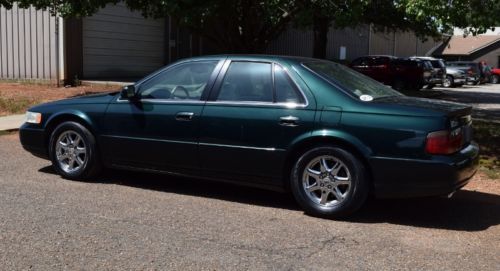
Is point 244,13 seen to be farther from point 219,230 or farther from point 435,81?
point 435,81

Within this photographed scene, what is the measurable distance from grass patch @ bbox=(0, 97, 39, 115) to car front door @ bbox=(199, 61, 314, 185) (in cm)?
904

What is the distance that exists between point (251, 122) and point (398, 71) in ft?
70.6

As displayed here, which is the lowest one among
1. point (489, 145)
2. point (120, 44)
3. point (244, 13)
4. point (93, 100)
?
point (489, 145)

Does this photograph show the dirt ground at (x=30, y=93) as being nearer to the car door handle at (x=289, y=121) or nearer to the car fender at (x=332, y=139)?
the car door handle at (x=289, y=121)

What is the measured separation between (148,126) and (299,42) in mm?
27307

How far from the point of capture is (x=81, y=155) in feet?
23.2

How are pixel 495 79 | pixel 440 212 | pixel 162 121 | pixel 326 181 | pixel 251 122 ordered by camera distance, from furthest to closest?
pixel 495 79 → pixel 162 121 → pixel 440 212 → pixel 251 122 → pixel 326 181

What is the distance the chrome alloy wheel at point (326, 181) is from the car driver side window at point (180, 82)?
1.48 m

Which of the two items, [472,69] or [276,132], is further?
[472,69]

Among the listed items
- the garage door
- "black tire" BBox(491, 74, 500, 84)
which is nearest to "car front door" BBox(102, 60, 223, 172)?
the garage door

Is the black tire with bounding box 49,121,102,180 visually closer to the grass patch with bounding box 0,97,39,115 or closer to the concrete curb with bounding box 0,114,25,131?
the concrete curb with bounding box 0,114,25,131

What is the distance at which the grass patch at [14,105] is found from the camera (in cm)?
1392

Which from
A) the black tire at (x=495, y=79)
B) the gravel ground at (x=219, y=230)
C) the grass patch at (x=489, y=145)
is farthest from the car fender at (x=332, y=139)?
the black tire at (x=495, y=79)

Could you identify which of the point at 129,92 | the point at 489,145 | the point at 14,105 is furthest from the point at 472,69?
the point at 129,92
